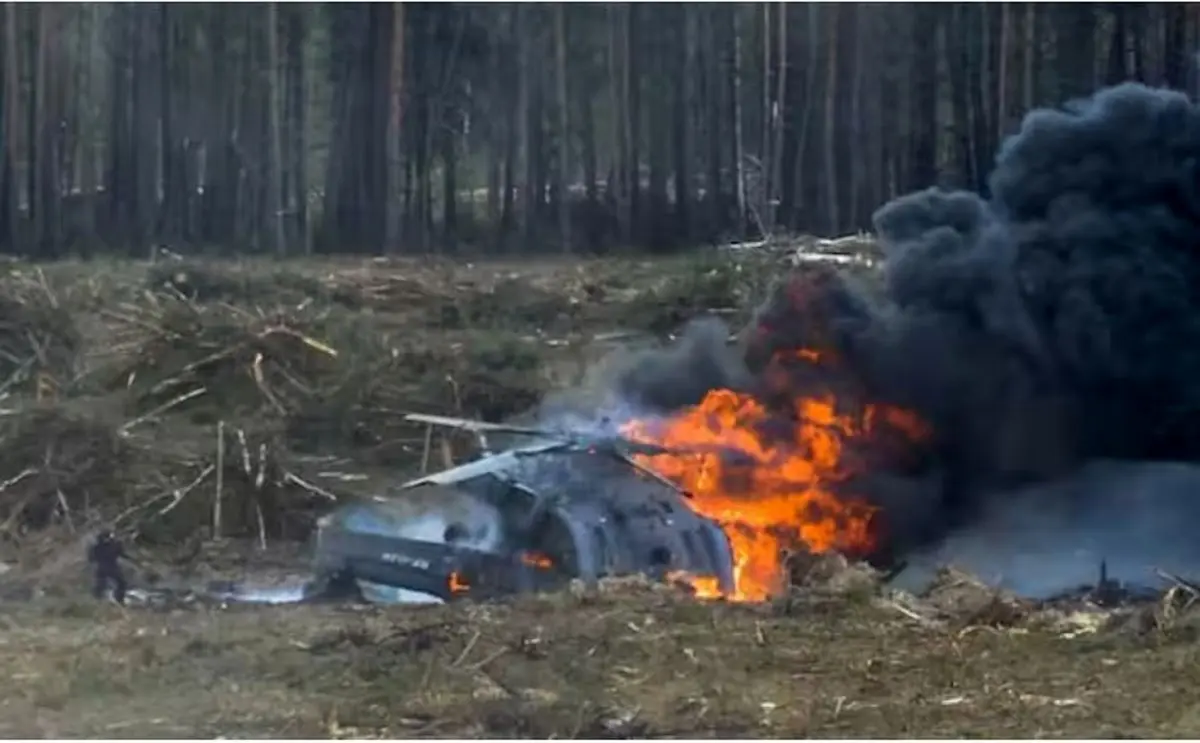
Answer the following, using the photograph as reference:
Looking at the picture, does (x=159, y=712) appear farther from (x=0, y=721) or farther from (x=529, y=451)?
(x=529, y=451)

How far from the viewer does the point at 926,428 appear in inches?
343

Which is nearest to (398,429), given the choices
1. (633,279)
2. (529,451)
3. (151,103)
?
(529,451)

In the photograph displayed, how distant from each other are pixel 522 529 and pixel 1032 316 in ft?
7.50

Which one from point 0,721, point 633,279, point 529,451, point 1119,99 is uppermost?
point 1119,99

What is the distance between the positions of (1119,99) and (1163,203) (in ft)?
1.69

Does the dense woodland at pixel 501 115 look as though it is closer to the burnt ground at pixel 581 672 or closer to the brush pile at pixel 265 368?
the brush pile at pixel 265 368

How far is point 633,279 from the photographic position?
8523mm

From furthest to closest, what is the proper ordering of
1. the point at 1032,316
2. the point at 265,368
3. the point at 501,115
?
1. the point at 1032,316
2. the point at 501,115
3. the point at 265,368

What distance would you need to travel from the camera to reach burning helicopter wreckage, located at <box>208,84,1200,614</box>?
8438mm

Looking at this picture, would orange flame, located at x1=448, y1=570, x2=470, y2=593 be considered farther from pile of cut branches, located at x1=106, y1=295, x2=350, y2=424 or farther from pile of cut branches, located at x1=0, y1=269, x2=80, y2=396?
pile of cut branches, located at x1=0, y1=269, x2=80, y2=396

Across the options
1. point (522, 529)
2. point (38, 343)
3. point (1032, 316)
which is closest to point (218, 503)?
point (38, 343)

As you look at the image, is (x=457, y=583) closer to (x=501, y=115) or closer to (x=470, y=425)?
(x=470, y=425)

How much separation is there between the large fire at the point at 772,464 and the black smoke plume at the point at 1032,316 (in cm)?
11

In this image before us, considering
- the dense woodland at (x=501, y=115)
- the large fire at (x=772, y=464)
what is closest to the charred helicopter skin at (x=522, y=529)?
the large fire at (x=772, y=464)
